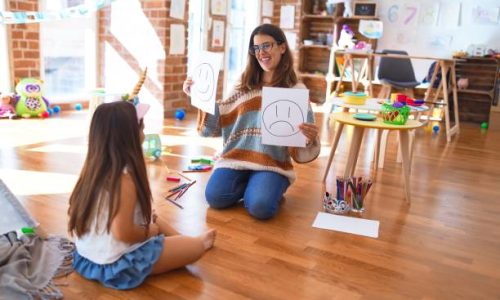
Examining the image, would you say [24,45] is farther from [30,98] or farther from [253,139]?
[253,139]

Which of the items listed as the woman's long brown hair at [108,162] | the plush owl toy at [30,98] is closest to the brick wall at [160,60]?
the plush owl toy at [30,98]

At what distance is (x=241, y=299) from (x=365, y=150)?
2.51m

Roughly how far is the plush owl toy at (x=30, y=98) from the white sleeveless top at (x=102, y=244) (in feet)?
9.86

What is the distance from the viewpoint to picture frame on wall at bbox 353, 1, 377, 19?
5.96 meters

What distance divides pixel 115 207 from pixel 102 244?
15 cm

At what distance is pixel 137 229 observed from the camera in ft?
5.06

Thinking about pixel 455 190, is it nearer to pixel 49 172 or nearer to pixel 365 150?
pixel 365 150

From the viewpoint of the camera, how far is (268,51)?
7.20ft

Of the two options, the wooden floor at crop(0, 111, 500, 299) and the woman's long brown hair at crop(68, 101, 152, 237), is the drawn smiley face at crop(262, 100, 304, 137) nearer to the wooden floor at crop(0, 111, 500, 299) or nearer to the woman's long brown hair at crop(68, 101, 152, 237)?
the wooden floor at crop(0, 111, 500, 299)

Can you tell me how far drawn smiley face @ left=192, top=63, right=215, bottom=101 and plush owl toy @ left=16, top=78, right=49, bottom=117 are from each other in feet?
7.85

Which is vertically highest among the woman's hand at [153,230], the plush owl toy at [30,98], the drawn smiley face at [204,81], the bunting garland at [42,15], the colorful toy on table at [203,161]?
the bunting garland at [42,15]

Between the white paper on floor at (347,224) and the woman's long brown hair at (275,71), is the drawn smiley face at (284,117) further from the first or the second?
the white paper on floor at (347,224)

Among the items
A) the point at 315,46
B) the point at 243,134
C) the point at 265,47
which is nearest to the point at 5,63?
the point at 243,134

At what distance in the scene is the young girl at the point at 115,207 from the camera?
1.45 meters
